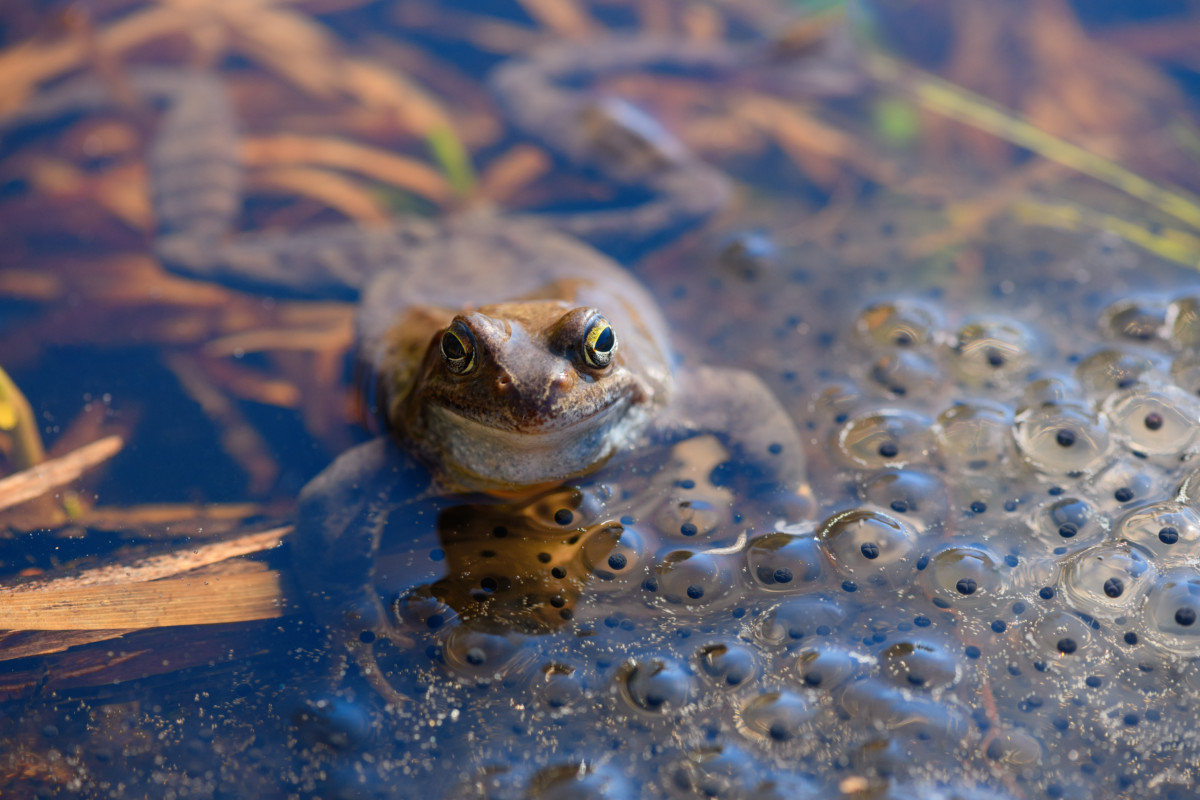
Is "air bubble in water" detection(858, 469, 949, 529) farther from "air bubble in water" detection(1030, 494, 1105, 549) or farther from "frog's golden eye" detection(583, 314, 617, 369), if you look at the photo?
"frog's golden eye" detection(583, 314, 617, 369)

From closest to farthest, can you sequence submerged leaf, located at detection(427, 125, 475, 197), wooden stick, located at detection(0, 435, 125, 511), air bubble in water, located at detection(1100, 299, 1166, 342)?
1. wooden stick, located at detection(0, 435, 125, 511)
2. air bubble in water, located at detection(1100, 299, 1166, 342)
3. submerged leaf, located at detection(427, 125, 475, 197)

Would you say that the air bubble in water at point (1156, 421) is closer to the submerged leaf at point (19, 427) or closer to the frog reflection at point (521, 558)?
the frog reflection at point (521, 558)

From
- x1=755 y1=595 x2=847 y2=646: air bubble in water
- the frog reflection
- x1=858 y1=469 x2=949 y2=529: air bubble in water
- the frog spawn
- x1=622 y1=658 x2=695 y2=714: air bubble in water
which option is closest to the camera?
the frog spawn

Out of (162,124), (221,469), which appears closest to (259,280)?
(221,469)

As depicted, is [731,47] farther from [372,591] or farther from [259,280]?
[372,591]

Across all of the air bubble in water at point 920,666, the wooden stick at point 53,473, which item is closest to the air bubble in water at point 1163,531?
the air bubble in water at point 920,666

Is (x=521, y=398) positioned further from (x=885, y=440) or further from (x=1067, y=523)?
(x=1067, y=523)

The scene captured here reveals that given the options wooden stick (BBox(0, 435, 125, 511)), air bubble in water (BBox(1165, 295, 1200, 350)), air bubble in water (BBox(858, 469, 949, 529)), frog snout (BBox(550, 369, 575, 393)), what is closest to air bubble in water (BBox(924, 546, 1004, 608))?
air bubble in water (BBox(858, 469, 949, 529))
